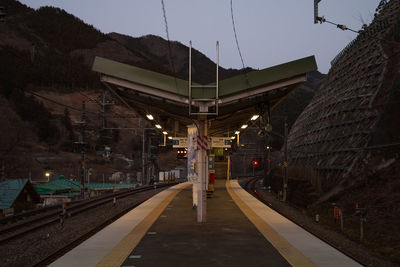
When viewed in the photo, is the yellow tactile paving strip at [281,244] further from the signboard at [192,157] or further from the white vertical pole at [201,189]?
the signboard at [192,157]

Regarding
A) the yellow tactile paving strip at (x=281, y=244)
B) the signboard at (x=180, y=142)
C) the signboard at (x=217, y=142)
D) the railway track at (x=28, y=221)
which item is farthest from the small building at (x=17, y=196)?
the yellow tactile paving strip at (x=281, y=244)

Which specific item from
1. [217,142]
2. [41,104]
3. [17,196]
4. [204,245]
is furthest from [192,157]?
[41,104]

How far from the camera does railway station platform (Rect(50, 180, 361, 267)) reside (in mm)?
9148

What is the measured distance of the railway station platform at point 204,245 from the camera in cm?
915

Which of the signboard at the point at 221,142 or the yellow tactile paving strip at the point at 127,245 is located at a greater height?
the signboard at the point at 221,142

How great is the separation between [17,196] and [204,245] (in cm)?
2354

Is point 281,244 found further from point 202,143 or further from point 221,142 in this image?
point 221,142

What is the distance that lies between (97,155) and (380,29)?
75039 mm

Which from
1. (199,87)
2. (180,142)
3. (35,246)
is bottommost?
(35,246)

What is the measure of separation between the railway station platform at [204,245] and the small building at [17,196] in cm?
1642

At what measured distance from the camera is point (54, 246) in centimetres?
1242

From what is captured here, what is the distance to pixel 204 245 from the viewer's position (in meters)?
10.9

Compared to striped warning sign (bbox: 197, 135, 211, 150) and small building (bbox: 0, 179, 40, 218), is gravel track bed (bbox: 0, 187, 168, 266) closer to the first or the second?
striped warning sign (bbox: 197, 135, 211, 150)

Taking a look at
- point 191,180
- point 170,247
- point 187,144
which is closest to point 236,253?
point 170,247
